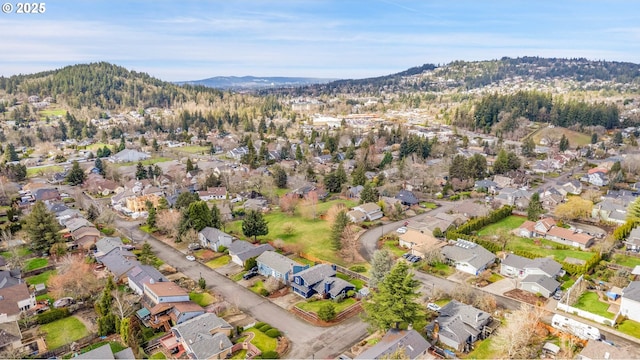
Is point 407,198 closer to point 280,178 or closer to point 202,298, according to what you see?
point 280,178

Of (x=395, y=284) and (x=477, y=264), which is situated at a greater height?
(x=395, y=284)

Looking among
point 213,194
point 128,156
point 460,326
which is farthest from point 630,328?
point 128,156

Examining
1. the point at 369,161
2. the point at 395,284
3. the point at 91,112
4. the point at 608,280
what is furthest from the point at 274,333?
the point at 91,112

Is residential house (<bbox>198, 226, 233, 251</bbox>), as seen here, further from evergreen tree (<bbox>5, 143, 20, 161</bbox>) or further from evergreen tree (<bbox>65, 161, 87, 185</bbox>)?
evergreen tree (<bbox>5, 143, 20, 161</bbox>)

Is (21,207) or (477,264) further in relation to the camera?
(21,207)

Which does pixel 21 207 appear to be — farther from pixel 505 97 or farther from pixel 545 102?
pixel 545 102

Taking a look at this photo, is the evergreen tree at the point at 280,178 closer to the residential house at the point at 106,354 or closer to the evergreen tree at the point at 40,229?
the evergreen tree at the point at 40,229
